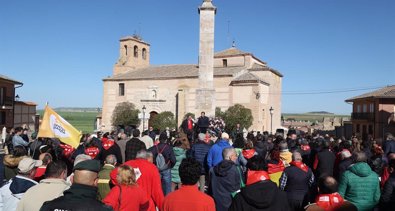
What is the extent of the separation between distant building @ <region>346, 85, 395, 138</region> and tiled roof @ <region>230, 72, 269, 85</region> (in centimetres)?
1075

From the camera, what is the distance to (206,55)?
82.9 ft

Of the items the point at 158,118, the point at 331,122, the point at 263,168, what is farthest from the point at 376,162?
the point at 331,122

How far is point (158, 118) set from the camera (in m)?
39.9

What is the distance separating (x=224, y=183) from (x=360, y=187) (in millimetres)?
1987

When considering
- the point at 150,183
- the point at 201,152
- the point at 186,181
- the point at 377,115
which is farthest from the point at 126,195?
the point at 377,115

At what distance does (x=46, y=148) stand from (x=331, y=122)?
5198 cm

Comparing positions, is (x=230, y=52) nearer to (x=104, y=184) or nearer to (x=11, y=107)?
(x=11, y=107)

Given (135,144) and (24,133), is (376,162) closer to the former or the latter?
(135,144)

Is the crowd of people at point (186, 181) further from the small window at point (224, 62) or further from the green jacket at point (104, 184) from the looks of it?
the small window at point (224, 62)

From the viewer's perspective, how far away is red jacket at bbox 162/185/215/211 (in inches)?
146

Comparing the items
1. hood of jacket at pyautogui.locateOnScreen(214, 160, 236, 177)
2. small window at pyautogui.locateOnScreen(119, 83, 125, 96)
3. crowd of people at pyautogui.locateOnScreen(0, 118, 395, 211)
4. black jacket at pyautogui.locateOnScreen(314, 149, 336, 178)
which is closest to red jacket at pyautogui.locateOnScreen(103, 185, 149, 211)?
crowd of people at pyautogui.locateOnScreen(0, 118, 395, 211)

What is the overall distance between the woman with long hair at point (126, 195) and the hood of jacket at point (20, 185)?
1.02 meters

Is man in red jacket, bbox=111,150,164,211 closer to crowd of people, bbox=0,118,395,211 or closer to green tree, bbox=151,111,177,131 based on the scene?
crowd of people, bbox=0,118,395,211

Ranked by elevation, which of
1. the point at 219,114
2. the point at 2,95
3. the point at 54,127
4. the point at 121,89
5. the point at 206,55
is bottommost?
the point at 54,127
